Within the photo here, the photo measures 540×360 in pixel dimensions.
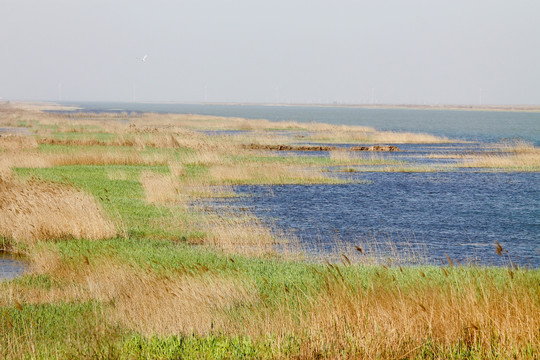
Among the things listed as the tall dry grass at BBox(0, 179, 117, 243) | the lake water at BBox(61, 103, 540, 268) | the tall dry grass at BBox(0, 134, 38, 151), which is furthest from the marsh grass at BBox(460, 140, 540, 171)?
the tall dry grass at BBox(0, 179, 117, 243)

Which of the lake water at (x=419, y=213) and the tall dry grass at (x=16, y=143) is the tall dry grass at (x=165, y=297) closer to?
the lake water at (x=419, y=213)

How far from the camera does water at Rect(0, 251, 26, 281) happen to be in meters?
16.4

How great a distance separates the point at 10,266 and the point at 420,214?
17.2m

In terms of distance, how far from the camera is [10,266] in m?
17.5

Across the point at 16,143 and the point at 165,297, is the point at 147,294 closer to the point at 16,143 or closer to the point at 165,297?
the point at 165,297

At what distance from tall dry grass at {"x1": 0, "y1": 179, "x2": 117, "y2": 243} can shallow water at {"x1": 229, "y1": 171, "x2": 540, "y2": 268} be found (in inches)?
253

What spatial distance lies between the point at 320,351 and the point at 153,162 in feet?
113

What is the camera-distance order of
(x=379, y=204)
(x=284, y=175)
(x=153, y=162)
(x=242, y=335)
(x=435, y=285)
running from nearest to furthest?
(x=242, y=335) → (x=435, y=285) → (x=379, y=204) → (x=284, y=175) → (x=153, y=162)

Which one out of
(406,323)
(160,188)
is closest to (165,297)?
(406,323)

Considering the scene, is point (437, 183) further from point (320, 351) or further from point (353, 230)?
point (320, 351)

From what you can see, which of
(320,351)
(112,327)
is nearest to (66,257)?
(112,327)

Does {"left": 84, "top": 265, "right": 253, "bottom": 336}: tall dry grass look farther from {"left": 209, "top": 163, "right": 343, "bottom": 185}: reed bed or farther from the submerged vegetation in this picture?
{"left": 209, "top": 163, "right": 343, "bottom": 185}: reed bed

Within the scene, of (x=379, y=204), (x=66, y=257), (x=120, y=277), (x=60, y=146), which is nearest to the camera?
(x=120, y=277)

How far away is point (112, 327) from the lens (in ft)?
37.1
